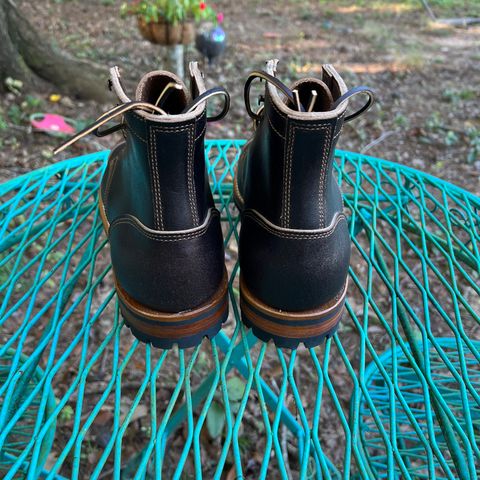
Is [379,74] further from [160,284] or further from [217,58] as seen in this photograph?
[160,284]

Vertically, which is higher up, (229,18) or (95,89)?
(95,89)

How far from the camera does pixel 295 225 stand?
22.4 inches

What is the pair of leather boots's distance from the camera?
0.52m

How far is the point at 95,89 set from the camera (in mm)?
2135

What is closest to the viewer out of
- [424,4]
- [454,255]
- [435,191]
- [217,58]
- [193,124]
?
[193,124]

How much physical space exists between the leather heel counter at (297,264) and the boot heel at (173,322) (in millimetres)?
63

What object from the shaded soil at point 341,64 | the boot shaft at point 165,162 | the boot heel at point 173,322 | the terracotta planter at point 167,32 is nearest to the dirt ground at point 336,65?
the shaded soil at point 341,64

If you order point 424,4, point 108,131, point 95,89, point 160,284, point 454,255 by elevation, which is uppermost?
point 108,131

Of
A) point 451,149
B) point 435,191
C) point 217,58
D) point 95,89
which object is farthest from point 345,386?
point 217,58

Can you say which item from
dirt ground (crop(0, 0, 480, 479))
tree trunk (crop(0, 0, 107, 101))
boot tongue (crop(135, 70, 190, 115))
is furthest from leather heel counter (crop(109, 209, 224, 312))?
tree trunk (crop(0, 0, 107, 101))

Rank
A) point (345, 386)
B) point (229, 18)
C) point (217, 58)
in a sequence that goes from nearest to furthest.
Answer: point (345, 386) < point (217, 58) < point (229, 18)

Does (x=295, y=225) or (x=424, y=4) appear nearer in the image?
(x=295, y=225)

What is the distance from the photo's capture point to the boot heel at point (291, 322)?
0.60 m

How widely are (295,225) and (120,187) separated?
26 centimetres
